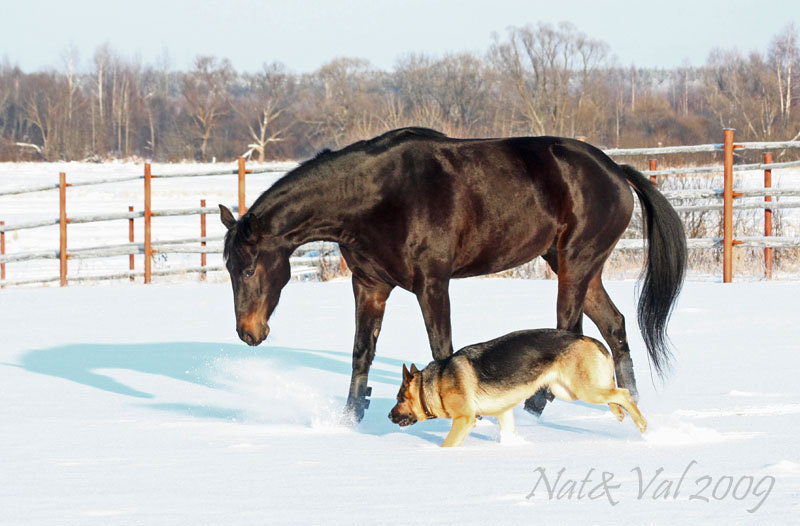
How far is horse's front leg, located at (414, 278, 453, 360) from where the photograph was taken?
500 cm

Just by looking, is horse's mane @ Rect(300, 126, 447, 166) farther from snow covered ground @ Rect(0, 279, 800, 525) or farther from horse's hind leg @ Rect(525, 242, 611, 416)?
snow covered ground @ Rect(0, 279, 800, 525)

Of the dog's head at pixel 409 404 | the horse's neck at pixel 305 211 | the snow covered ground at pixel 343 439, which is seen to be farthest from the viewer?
the horse's neck at pixel 305 211

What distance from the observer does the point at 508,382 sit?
14.4 ft

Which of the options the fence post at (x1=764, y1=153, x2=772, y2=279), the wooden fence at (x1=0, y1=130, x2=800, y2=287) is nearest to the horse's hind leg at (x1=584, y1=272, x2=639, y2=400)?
the wooden fence at (x1=0, y1=130, x2=800, y2=287)

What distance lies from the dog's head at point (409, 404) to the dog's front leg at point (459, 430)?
0.59ft

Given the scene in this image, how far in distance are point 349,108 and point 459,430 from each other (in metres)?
50.8

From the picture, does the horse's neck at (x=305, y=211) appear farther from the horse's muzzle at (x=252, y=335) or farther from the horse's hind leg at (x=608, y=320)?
the horse's hind leg at (x=608, y=320)

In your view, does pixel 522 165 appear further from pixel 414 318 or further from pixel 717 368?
pixel 414 318

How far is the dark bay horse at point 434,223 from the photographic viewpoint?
197 inches

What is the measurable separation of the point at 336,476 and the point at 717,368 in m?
3.49

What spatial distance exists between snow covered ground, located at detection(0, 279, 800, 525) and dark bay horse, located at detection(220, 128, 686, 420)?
0.53 metres

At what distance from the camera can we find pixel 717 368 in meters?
6.55

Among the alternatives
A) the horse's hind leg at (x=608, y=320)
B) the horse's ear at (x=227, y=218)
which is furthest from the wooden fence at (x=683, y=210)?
the horse's ear at (x=227, y=218)

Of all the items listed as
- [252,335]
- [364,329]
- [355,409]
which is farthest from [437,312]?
[252,335]
